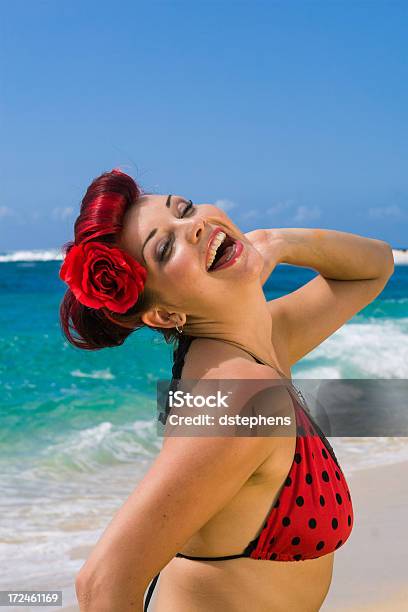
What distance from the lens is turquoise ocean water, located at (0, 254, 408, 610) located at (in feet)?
16.2

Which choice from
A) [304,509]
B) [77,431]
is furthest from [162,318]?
[77,431]

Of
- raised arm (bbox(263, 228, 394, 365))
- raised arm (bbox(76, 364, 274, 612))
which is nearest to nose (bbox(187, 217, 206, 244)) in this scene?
raised arm (bbox(76, 364, 274, 612))

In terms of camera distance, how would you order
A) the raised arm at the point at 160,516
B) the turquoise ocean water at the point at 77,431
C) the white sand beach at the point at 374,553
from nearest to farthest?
the raised arm at the point at 160,516 < the white sand beach at the point at 374,553 < the turquoise ocean water at the point at 77,431

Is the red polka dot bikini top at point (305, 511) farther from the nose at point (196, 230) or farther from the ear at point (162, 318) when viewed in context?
the nose at point (196, 230)

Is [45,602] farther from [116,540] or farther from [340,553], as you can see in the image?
[116,540]

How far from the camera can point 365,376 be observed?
12109 millimetres

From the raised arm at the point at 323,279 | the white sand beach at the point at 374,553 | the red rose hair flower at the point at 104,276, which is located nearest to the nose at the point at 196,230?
the red rose hair flower at the point at 104,276

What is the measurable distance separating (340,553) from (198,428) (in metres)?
3.02

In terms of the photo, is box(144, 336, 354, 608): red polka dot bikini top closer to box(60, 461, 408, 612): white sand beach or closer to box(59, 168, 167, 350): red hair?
box(59, 168, 167, 350): red hair

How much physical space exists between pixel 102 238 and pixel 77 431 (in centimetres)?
645

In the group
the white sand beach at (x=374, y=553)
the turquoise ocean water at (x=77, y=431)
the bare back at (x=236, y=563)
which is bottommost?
the turquoise ocean water at (x=77, y=431)

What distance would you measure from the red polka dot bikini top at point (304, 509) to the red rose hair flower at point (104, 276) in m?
0.20

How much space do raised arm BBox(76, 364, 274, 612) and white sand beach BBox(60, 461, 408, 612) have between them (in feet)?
7.55

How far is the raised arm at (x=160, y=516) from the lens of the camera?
160 centimetres
